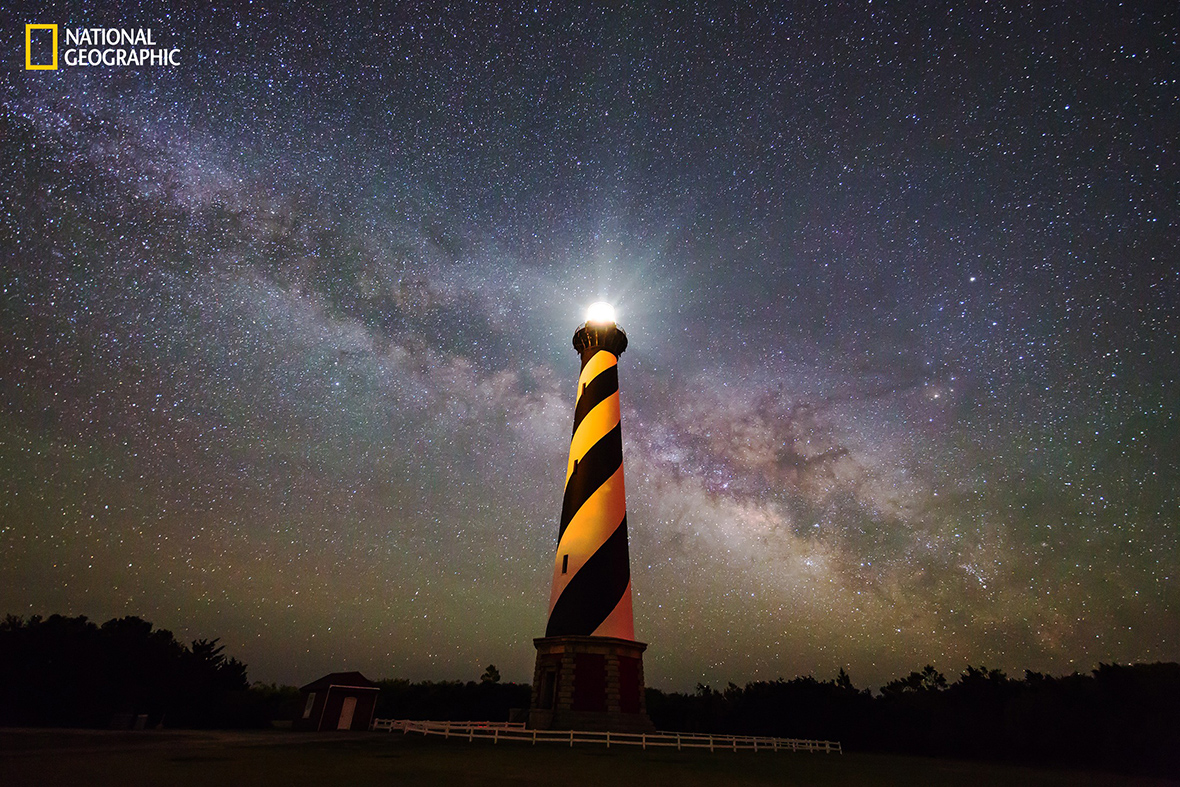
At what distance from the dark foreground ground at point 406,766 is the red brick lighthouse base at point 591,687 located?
2.85 metres

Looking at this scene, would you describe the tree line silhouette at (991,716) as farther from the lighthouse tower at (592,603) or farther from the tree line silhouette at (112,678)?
the tree line silhouette at (112,678)

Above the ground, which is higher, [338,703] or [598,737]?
[598,737]

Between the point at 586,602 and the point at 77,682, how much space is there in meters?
27.2

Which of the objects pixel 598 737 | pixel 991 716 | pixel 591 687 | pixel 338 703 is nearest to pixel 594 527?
pixel 591 687

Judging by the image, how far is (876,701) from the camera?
128 ft

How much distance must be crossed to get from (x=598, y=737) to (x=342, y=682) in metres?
15.5

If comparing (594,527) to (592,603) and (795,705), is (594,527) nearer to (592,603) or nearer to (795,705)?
(592,603)

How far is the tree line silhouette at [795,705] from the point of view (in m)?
29.2

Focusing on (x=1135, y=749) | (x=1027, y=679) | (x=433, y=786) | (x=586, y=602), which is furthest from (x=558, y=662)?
(x=1027, y=679)

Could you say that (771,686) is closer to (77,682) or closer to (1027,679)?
(1027,679)

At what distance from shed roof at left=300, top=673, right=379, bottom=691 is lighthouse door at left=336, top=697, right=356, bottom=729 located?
70cm

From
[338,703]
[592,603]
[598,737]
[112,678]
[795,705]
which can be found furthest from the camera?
[795,705]

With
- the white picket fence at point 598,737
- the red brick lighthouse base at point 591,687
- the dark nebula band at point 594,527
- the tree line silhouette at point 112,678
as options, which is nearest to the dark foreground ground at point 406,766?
the white picket fence at point 598,737

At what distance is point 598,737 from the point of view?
2269cm
